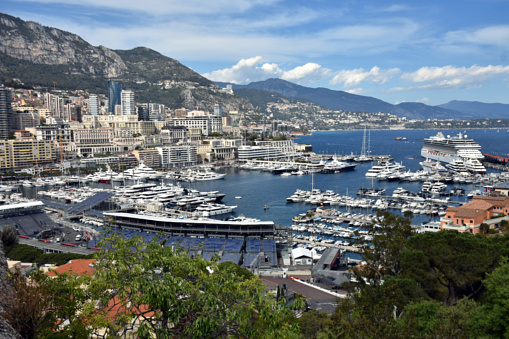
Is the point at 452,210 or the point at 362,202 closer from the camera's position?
the point at 452,210

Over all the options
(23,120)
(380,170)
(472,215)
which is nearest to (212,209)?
(472,215)

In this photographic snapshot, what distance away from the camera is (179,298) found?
3.88 m

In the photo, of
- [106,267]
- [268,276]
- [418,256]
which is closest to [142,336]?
[106,267]

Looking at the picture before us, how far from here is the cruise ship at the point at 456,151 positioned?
4318 cm

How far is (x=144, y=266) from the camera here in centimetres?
390

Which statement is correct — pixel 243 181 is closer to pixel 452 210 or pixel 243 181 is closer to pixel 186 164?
pixel 186 164

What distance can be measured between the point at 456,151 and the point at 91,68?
87756 millimetres

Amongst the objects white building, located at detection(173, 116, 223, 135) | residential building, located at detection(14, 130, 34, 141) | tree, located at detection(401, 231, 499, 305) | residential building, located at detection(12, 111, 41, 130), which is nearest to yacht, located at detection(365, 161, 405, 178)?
tree, located at detection(401, 231, 499, 305)

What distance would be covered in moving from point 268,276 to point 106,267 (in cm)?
989

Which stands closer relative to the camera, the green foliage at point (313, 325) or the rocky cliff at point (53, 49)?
the green foliage at point (313, 325)

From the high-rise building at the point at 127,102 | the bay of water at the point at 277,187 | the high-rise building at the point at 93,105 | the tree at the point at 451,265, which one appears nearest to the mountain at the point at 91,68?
the high-rise building at the point at 93,105

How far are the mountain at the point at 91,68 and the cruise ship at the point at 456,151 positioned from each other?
208ft

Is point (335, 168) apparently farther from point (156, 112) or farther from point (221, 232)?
point (156, 112)

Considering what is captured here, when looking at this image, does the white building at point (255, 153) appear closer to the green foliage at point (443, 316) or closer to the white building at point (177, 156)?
the white building at point (177, 156)
